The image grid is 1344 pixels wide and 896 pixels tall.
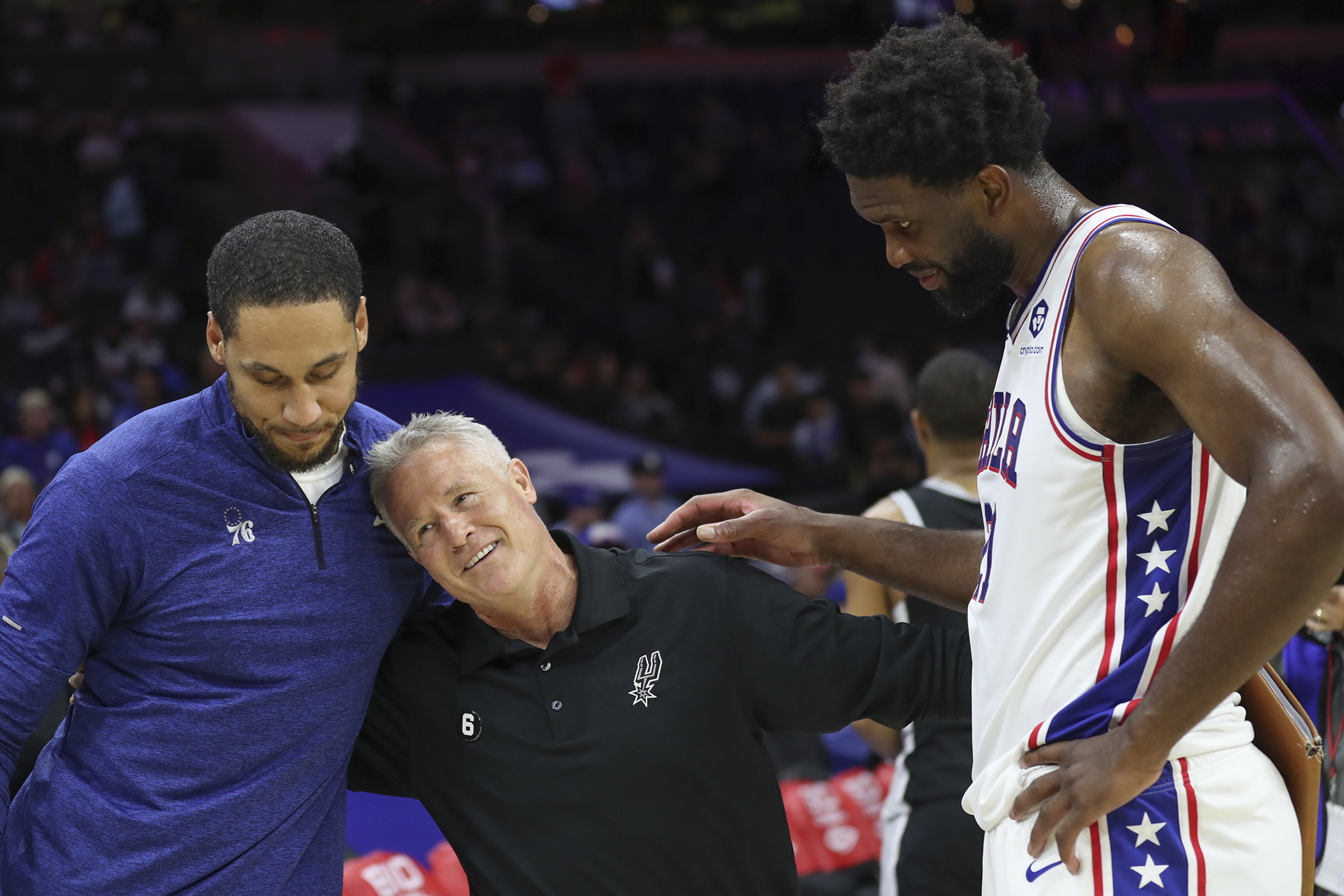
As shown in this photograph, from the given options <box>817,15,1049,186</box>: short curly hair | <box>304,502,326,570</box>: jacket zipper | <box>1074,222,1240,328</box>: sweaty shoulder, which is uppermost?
<box>817,15,1049,186</box>: short curly hair

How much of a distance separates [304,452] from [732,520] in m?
0.86

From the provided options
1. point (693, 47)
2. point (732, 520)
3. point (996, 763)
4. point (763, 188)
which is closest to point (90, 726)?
point (732, 520)

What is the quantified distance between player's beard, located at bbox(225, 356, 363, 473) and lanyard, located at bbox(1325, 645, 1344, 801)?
2.56 metres

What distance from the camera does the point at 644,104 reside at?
61.7 ft

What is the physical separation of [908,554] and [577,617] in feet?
2.20

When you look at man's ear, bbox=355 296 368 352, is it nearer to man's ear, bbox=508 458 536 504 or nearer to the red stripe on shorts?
man's ear, bbox=508 458 536 504

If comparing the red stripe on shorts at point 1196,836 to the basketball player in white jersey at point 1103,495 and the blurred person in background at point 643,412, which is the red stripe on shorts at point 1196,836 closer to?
the basketball player in white jersey at point 1103,495

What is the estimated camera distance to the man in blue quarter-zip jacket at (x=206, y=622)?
2.29 m

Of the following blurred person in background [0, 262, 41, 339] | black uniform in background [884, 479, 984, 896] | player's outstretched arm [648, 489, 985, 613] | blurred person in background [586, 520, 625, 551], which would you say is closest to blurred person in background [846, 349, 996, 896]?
black uniform in background [884, 479, 984, 896]

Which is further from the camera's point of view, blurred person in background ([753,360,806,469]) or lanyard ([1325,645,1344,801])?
blurred person in background ([753,360,806,469])

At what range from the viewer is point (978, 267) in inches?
84.8

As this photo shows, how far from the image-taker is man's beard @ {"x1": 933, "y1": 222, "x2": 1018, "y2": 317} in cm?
214

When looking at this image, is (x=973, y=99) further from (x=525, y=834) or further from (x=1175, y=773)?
(x=525, y=834)

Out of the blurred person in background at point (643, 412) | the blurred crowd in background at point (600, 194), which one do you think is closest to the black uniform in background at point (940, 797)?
the blurred crowd in background at point (600, 194)
